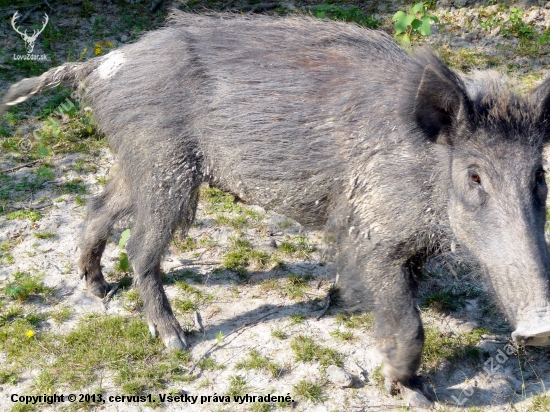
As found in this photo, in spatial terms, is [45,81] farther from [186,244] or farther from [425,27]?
[425,27]

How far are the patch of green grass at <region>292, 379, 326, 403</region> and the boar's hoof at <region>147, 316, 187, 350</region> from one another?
872 millimetres

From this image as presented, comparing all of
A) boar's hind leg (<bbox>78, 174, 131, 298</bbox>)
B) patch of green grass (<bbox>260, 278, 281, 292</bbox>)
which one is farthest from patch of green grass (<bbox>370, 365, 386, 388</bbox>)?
boar's hind leg (<bbox>78, 174, 131, 298</bbox>)

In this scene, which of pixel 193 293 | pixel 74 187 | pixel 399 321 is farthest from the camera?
pixel 74 187

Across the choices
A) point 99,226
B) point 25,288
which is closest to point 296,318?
point 99,226

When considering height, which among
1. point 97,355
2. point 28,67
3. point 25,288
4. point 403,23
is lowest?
point 25,288

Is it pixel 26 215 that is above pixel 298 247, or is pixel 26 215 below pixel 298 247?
below

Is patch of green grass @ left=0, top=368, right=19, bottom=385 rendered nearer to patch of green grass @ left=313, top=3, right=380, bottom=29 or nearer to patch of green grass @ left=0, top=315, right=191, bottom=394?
patch of green grass @ left=0, top=315, right=191, bottom=394

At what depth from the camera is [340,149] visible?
12.5 ft

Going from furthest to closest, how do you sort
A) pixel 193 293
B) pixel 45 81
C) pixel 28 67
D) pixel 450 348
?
pixel 28 67, pixel 193 293, pixel 45 81, pixel 450 348

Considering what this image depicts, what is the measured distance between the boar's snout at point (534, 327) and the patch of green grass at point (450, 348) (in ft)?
4.16

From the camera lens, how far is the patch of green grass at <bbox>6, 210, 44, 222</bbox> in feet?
18.4

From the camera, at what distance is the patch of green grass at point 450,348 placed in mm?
4194

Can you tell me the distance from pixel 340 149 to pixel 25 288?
2650 millimetres

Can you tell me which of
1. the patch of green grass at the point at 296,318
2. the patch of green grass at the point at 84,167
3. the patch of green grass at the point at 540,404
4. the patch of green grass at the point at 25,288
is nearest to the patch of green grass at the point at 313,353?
the patch of green grass at the point at 296,318
